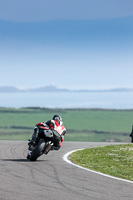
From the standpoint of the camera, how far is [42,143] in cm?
1688

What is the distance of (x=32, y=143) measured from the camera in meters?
17.2

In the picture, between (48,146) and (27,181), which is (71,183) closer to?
(27,181)

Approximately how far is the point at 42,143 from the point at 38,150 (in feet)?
1.10

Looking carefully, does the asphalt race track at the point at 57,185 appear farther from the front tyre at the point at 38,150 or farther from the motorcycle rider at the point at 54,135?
the motorcycle rider at the point at 54,135

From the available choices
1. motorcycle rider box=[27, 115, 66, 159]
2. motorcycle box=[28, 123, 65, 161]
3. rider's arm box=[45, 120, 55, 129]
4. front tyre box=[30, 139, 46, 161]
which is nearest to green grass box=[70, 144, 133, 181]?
motorcycle rider box=[27, 115, 66, 159]

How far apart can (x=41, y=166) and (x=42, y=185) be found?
4088mm

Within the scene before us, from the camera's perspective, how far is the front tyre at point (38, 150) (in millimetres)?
16672

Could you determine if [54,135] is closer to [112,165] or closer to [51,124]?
[51,124]

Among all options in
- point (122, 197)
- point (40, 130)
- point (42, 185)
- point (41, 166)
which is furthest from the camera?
point (40, 130)

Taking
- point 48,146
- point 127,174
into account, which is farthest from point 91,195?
point 48,146

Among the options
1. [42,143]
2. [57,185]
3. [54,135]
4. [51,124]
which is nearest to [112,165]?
[54,135]

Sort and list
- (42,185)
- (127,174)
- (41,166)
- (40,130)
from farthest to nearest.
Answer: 1. (40,130)
2. (41,166)
3. (127,174)
4. (42,185)

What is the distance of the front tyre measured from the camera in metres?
16.7

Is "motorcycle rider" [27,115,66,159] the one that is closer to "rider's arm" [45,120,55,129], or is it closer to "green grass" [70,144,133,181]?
"rider's arm" [45,120,55,129]
